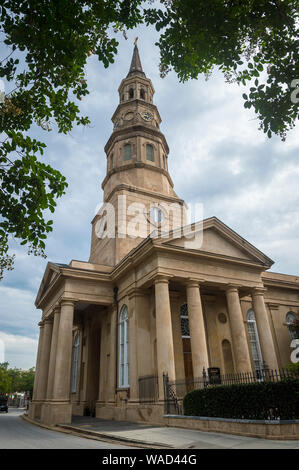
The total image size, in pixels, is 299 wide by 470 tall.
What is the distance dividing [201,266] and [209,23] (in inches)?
479

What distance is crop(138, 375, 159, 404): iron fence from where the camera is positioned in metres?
14.9

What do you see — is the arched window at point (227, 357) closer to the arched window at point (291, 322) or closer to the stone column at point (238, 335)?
the stone column at point (238, 335)

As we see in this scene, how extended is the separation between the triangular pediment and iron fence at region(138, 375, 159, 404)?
691 centimetres

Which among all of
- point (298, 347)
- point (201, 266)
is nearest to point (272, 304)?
point (298, 347)

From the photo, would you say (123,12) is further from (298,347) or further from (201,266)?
(298,347)

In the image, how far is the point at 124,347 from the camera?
18625 mm

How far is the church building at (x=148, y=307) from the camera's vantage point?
639 inches

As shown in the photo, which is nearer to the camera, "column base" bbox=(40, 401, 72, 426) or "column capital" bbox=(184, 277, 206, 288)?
"column base" bbox=(40, 401, 72, 426)

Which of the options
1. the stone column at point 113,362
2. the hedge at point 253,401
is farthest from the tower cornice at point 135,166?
the hedge at point 253,401

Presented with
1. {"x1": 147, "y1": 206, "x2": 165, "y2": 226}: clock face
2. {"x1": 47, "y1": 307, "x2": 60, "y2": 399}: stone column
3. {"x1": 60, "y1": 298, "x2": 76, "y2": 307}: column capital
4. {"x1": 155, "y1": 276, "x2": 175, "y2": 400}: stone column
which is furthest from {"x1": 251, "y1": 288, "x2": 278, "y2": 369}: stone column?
{"x1": 47, "y1": 307, "x2": 60, "y2": 399}: stone column

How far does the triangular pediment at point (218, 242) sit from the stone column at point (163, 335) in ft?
9.61

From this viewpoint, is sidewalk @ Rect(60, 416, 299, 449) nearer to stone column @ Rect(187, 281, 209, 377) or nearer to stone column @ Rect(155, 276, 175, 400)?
stone column @ Rect(155, 276, 175, 400)
